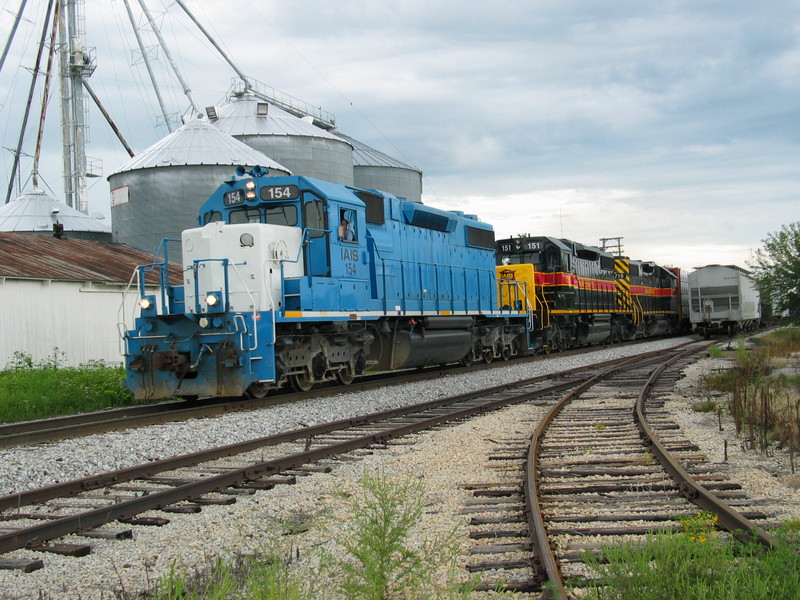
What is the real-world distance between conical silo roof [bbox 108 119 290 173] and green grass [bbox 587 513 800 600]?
85.5 feet

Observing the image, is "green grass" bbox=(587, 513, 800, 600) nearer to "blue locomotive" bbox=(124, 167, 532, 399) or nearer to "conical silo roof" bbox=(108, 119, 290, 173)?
"blue locomotive" bbox=(124, 167, 532, 399)

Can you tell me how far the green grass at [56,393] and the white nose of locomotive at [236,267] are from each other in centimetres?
257

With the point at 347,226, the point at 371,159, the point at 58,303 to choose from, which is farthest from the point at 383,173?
the point at 347,226

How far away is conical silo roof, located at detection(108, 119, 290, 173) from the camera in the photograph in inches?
1120

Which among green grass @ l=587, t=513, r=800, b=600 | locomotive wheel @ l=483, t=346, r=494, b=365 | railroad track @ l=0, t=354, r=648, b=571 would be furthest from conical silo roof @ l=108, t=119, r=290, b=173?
green grass @ l=587, t=513, r=800, b=600

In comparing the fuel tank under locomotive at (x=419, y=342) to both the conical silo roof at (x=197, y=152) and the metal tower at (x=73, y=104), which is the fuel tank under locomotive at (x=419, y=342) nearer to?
the conical silo roof at (x=197, y=152)

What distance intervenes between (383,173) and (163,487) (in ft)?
130

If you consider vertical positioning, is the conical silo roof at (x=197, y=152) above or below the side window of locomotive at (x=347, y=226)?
above

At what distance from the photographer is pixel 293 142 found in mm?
36188

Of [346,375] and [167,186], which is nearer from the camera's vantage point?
[346,375]

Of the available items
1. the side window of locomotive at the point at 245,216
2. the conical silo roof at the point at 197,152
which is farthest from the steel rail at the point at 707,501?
the conical silo roof at the point at 197,152

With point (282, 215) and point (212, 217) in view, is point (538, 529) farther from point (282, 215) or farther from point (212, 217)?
point (212, 217)

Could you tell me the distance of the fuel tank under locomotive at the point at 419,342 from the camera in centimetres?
1491

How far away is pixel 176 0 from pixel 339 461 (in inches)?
1669
